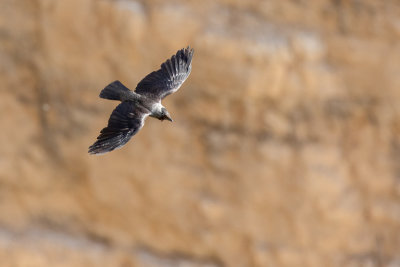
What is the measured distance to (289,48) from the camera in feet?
22.0

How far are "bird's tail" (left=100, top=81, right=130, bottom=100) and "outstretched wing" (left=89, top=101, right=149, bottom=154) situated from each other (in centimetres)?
5

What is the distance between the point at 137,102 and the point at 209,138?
92.3 inches

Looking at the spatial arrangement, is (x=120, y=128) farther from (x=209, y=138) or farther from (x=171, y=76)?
(x=209, y=138)

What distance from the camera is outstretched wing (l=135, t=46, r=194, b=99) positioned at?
15.7 feet

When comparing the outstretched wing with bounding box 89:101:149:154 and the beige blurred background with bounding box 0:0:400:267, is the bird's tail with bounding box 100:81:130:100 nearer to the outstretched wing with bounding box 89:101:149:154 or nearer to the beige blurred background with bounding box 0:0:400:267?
the outstretched wing with bounding box 89:101:149:154

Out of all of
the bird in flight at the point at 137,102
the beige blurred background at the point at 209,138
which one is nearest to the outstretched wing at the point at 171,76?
the bird in flight at the point at 137,102

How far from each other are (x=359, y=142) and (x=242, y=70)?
3.50 ft

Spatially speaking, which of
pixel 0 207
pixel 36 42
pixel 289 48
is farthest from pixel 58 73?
pixel 289 48

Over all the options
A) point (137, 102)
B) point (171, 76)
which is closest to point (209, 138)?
point (171, 76)

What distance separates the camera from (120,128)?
14.5 ft

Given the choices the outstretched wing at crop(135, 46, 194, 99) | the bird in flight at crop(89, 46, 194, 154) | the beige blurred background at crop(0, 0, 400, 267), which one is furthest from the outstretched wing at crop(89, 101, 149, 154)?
the beige blurred background at crop(0, 0, 400, 267)

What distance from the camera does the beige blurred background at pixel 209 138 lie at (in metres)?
6.70

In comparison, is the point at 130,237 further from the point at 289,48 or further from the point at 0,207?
the point at 289,48

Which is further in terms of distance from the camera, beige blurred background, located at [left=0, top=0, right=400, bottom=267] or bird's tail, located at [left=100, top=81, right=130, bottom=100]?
beige blurred background, located at [left=0, top=0, right=400, bottom=267]
